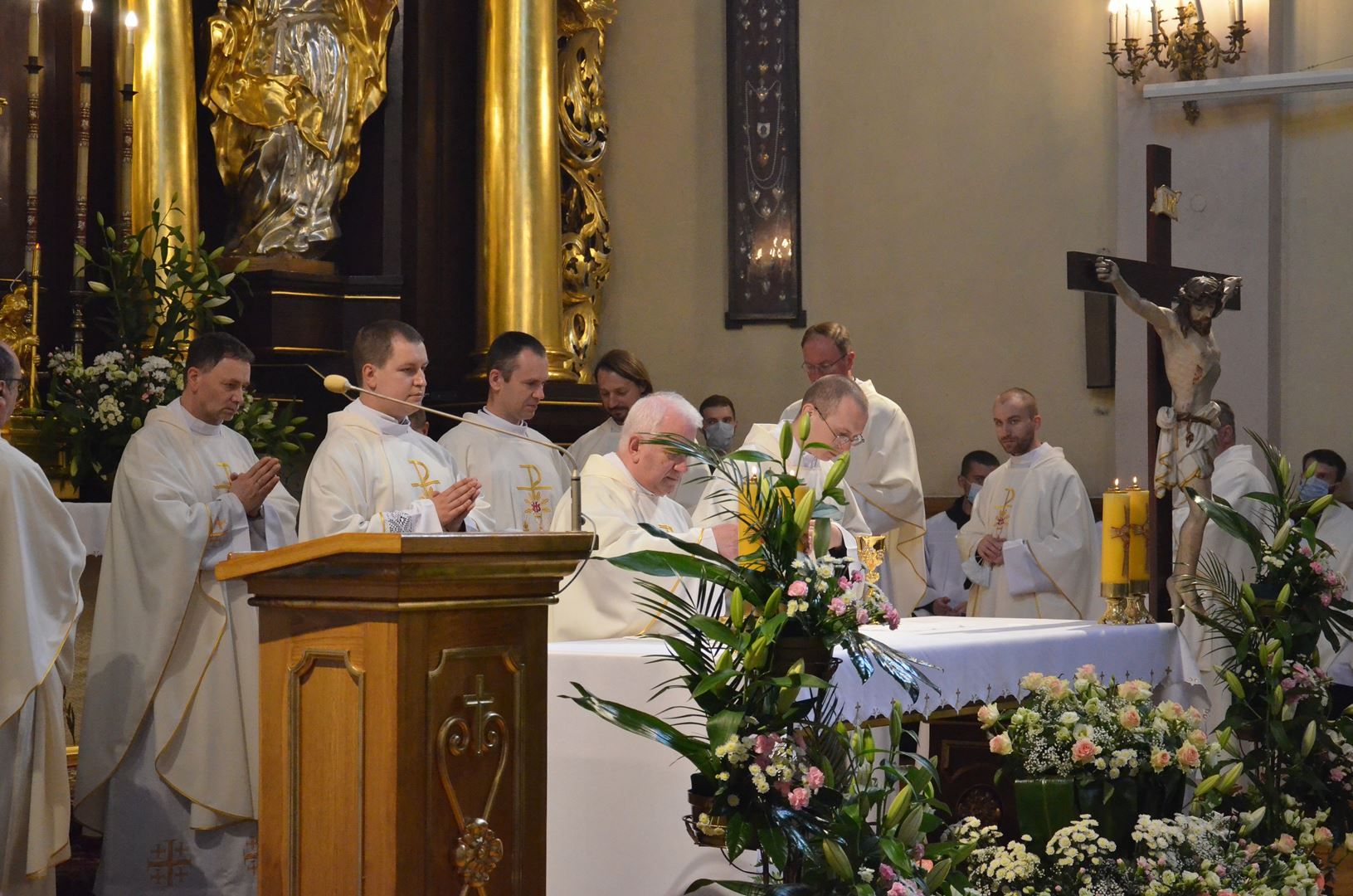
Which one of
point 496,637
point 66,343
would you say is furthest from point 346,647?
point 66,343

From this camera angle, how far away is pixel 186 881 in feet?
17.7

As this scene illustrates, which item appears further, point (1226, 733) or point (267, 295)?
point (267, 295)

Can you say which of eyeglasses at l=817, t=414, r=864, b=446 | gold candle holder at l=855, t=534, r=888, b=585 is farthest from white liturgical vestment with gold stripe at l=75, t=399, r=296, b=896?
gold candle holder at l=855, t=534, r=888, b=585

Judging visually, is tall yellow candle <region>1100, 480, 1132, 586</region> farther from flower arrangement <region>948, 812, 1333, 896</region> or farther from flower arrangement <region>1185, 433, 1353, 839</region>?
A: flower arrangement <region>948, 812, 1333, 896</region>

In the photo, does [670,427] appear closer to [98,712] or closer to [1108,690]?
[1108,690]

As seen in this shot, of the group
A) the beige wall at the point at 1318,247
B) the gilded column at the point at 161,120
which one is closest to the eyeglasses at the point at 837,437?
the gilded column at the point at 161,120

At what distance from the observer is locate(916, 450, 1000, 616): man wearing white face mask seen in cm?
846

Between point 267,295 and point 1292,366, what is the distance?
4836mm

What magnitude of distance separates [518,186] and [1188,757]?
5.03 metres

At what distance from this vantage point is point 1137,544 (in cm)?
549

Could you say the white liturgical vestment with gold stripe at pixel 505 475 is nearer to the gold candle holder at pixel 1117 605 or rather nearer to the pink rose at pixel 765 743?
the gold candle holder at pixel 1117 605

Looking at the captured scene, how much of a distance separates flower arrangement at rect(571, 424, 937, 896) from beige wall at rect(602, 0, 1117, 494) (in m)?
5.25

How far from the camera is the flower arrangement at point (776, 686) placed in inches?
132

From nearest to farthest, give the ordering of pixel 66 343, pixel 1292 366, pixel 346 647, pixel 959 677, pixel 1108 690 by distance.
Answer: pixel 346 647, pixel 1108 690, pixel 959 677, pixel 66 343, pixel 1292 366
